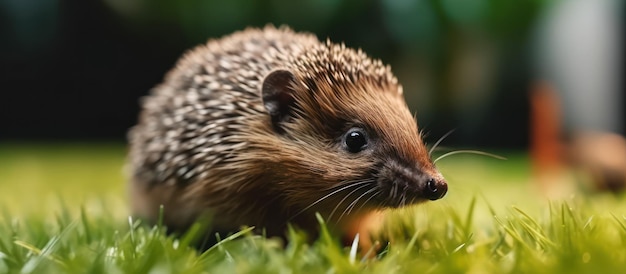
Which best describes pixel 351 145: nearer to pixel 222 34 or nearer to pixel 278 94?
pixel 278 94

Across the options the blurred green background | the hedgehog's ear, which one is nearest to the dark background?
the blurred green background

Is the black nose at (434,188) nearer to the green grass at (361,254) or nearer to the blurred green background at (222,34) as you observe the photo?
the green grass at (361,254)

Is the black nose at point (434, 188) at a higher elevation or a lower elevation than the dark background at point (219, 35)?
lower

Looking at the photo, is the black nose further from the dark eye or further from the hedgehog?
the dark eye

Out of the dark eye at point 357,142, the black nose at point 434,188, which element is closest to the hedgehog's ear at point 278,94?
the dark eye at point 357,142

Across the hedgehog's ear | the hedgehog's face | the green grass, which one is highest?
the hedgehog's ear

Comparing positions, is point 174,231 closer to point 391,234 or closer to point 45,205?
point 391,234
